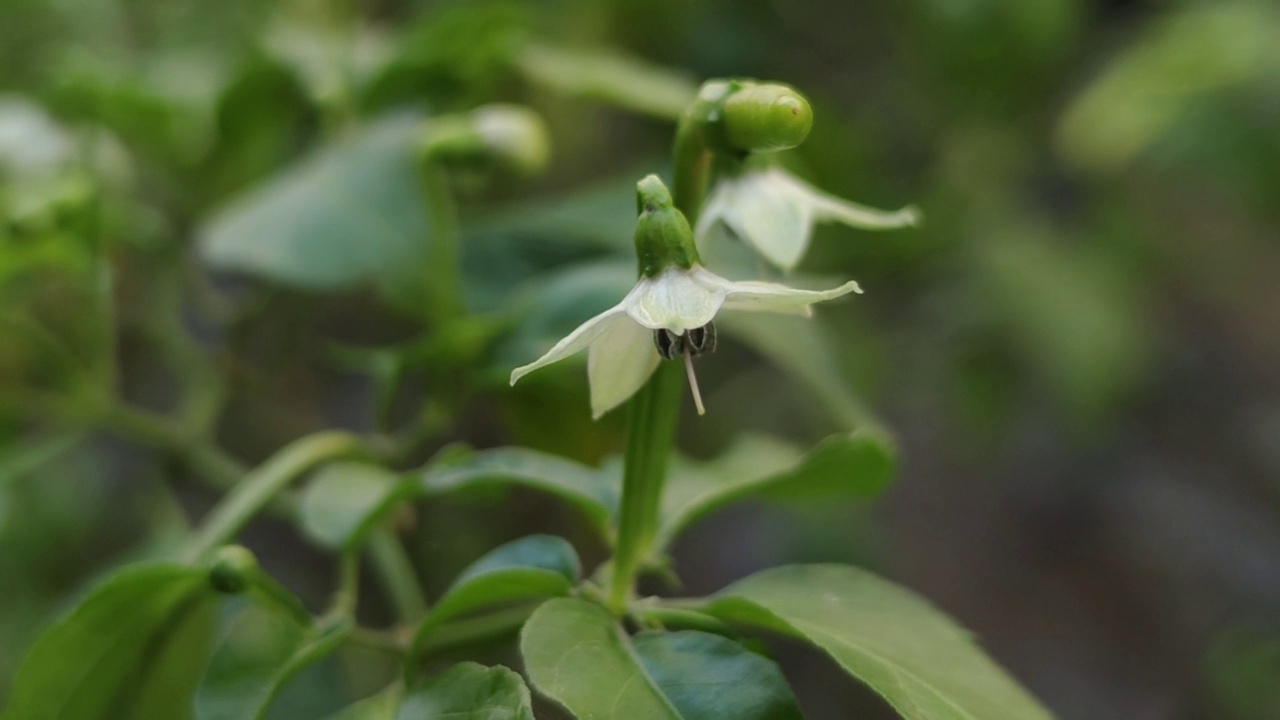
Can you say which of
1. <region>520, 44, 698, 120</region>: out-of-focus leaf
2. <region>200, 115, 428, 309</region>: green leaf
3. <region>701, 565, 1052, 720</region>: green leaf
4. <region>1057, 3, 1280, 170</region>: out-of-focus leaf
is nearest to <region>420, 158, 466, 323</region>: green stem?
<region>200, 115, 428, 309</region>: green leaf

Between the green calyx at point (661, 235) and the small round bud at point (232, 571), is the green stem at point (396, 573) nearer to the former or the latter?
the small round bud at point (232, 571)

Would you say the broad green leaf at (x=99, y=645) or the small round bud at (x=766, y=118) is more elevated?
the small round bud at (x=766, y=118)

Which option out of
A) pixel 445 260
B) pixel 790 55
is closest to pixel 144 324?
pixel 445 260

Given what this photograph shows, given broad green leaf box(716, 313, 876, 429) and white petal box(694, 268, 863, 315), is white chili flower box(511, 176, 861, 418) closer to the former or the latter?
white petal box(694, 268, 863, 315)

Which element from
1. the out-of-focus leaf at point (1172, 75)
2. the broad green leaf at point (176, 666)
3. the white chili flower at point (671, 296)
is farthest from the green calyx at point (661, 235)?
the out-of-focus leaf at point (1172, 75)

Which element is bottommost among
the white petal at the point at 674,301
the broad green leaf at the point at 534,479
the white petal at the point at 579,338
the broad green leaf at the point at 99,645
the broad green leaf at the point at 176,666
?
the broad green leaf at the point at 176,666

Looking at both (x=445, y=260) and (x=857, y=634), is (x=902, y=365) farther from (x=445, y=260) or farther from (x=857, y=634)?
(x=857, y=634)

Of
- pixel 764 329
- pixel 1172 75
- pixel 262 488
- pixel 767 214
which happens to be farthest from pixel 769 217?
pixel 1172 75

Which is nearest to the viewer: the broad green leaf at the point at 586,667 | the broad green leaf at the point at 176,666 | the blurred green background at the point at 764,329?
the broad green leaf at the point at 586,667
